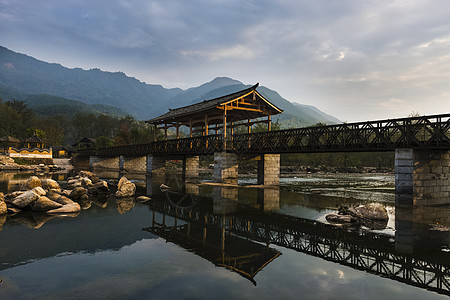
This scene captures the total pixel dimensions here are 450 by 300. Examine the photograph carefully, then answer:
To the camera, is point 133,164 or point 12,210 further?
point 133,164

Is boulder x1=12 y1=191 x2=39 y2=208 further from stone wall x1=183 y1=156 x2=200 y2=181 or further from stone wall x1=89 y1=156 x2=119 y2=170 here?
stone wall x1=89 y1=156 x2=119 y2=170

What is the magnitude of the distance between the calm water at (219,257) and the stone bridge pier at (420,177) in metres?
2.71

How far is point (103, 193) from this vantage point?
1827cm

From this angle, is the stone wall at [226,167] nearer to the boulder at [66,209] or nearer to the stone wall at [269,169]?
the stone wall at [269,169]

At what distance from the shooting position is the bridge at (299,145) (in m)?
14.2

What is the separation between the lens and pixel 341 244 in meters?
7.76

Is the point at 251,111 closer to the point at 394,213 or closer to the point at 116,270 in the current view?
the point at 394,213

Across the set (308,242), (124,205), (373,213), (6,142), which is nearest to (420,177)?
(373,213)

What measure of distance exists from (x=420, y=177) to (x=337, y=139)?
17.8ft

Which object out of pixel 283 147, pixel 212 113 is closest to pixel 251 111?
pixel 212 113

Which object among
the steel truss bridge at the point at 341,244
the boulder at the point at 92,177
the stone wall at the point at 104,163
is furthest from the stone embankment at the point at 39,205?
the stone wall at the point at 104,163

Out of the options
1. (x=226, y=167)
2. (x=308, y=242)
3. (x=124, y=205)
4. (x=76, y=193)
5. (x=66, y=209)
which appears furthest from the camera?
(x=226, y=167)

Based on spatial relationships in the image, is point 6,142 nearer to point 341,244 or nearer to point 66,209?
point 66,209

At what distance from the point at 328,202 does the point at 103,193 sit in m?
14.3
